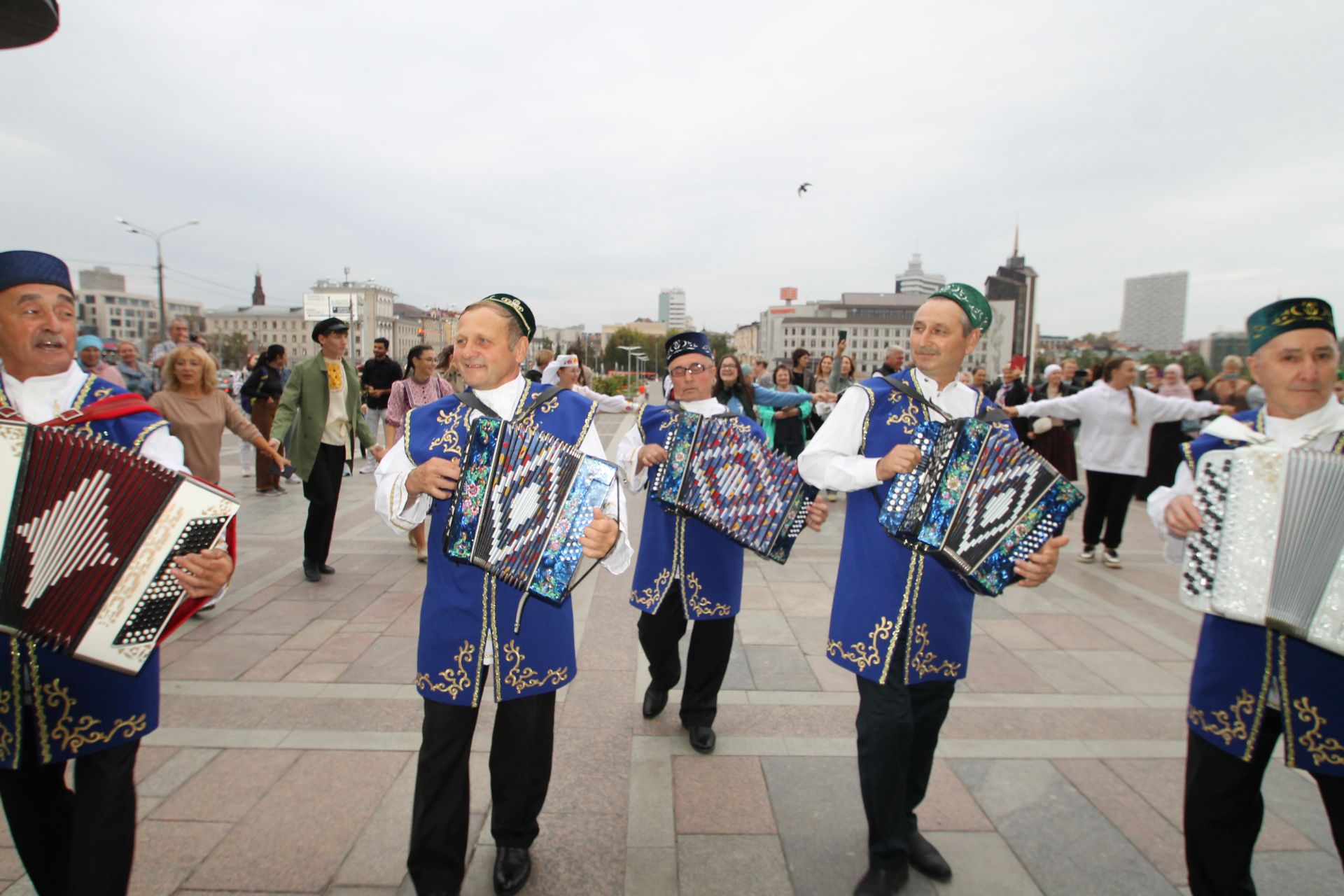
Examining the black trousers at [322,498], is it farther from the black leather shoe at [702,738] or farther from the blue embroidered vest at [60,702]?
the blue embroidered vest at [60,702]

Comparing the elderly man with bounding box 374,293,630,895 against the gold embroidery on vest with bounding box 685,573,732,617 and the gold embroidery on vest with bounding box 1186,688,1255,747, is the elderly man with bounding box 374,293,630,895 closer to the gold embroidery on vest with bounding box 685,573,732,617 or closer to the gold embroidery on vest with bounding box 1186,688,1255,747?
the gold embroidery on vest with bounding box 685,573,732,617

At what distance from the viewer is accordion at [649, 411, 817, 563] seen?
10.9ft

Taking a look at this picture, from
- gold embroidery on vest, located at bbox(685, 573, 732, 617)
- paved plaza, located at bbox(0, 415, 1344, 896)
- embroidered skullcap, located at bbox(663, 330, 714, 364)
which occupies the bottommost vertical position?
paved plaza, located at bbox(0, 415, 1344, 896)

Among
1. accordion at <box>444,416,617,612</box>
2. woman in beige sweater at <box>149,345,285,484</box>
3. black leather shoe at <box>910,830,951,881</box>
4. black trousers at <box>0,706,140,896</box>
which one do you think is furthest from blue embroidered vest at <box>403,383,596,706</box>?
woman in beige sweater at <box>149,345,285,484</box>

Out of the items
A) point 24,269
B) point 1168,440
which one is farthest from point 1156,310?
point 24,269

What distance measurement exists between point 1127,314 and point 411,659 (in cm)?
22933

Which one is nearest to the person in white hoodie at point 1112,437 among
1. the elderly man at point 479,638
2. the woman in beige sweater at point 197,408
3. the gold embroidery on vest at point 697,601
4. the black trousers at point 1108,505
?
the black trousers at point 1108,505

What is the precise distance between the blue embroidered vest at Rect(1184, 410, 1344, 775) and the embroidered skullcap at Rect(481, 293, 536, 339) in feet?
7.53

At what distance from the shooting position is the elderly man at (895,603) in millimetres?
2527

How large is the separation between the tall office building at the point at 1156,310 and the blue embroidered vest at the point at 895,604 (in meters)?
193

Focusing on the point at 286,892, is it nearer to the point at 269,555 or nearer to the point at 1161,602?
the point at 269,555

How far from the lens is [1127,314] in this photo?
193250 mm

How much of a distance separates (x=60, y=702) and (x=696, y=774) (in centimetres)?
235

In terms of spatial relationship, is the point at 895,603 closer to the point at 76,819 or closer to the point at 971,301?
the point at 971,301
